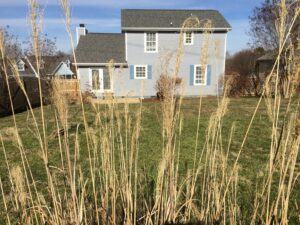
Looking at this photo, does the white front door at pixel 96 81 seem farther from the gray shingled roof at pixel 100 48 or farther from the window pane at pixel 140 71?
the window pane at pixel 140 71

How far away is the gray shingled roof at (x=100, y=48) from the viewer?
1638 cm

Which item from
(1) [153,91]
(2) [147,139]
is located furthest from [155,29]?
(2) [147,139]

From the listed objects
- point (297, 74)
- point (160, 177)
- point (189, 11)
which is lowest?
point (160, 177)

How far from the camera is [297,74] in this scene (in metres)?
1.20

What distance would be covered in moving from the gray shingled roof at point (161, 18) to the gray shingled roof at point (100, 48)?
198 cm

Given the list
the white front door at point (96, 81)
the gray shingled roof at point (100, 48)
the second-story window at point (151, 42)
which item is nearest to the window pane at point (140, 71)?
the gray shingled roof at point (100, 48)

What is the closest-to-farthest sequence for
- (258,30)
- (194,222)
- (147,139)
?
(194,222)
(147,139)
(258,30)

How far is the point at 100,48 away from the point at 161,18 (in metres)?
4.51

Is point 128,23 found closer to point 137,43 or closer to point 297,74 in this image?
point 137,43

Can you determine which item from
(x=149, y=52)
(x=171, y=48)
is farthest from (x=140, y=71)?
(x=171, y=48)

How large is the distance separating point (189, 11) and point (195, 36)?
2626mm

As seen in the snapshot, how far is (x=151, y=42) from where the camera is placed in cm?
1628

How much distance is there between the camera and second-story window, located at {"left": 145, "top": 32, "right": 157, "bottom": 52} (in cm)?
1616

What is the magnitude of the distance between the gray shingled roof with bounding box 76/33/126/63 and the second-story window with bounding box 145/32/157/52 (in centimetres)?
174
